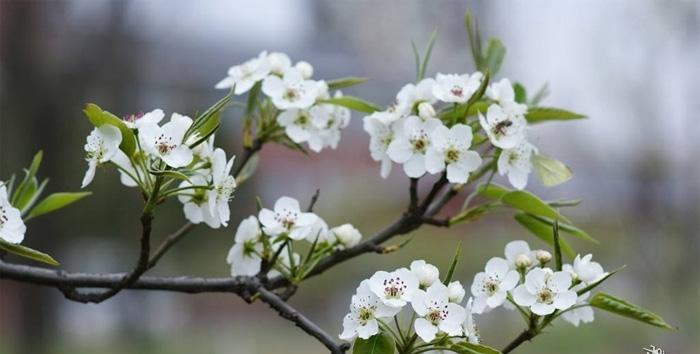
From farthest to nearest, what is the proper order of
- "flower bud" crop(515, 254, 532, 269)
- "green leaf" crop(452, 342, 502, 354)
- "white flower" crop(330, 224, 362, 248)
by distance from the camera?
"white flower" crop(330, 224, 362, 248) → "flower bud" crop(515, 254, 532, 269) → "green leaf" crop(452, 342, 502, 354)

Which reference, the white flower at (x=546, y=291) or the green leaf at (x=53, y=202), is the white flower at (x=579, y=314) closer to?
the white flower at (x=546, y=291)

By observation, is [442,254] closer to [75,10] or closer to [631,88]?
[631,88]

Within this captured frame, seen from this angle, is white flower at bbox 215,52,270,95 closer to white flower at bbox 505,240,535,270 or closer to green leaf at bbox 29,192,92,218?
green leaf at bbox 29,192,92,218

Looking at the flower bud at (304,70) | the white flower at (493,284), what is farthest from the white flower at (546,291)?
the flower bud at (304,70)

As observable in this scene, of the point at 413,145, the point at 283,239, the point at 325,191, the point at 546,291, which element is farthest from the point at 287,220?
the point at 325,191

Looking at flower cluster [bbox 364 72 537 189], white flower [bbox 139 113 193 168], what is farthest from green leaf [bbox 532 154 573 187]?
white flower [bbox 139 113 193 168]

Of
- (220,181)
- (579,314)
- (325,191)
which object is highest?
(220,181)

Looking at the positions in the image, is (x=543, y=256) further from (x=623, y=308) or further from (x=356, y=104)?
(x=356, y=104)

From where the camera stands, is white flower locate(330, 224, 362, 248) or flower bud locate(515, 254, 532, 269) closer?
flower bud locate(515, 254, 532, 269)
